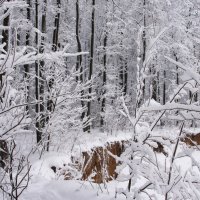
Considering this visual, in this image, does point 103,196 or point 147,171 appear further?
point 103,196

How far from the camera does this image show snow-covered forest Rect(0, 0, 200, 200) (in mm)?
2584

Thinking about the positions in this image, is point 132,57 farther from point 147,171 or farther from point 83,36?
point 147,171

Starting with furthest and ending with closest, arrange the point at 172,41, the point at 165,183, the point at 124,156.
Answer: the point at 172,41, the point at 124,156, the point at 165,183

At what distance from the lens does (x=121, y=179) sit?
2867 mm

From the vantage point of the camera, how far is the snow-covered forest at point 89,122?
2584mm

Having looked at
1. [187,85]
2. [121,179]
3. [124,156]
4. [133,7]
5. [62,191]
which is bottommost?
[62,191]

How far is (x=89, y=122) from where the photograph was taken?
47.3 ft

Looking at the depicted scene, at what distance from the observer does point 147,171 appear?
2.65m

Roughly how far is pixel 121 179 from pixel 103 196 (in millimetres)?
854

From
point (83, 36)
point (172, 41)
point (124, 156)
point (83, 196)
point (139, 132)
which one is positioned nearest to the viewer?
point (124, 156)

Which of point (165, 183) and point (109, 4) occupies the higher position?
point (109, 4)

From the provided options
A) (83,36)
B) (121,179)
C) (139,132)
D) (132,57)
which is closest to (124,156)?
(121,179)

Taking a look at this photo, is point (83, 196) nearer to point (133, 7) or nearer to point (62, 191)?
point (62, 191)

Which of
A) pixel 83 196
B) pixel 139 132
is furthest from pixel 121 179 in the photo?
pixel 83 196
